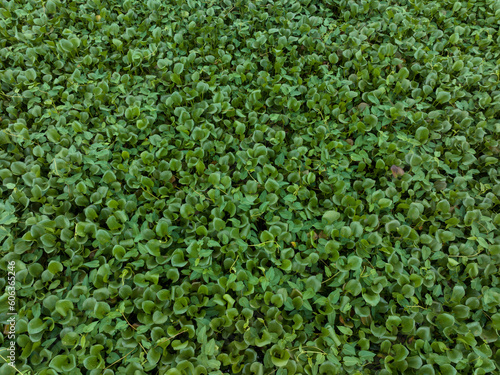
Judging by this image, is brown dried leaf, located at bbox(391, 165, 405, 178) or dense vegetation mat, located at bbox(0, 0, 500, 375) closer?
dense vegetation mat, located at bbox(0, 0, 500, 375)

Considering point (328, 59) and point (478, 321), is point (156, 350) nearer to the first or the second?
point (478, 321)

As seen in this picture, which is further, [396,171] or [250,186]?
[396,171]

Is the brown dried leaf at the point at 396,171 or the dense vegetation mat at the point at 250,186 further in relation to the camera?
the brown dried leaf at the point at 396,171

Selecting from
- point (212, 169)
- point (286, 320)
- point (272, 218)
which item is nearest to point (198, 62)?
point (212, 169)
